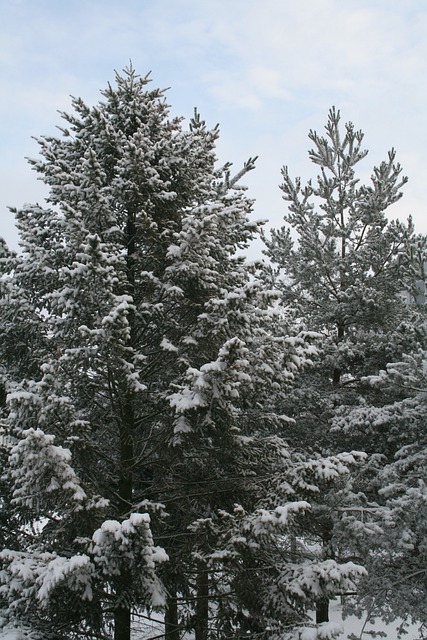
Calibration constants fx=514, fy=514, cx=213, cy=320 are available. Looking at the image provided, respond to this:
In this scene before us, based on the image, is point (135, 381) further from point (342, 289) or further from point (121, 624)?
point (342, 289)

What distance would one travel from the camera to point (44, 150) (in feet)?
26.3

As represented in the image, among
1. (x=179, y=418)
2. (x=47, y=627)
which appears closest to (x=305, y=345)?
(x=179, y=418)

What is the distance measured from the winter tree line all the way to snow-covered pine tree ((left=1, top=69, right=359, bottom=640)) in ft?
0.11

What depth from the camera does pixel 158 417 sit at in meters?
8.09

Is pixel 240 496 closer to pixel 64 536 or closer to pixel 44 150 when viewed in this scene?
pixel 64 536

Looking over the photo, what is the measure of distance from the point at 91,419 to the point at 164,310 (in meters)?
2.01

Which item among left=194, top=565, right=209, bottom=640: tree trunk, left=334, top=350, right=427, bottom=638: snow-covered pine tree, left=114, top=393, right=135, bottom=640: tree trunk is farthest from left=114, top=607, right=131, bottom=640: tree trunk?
left=334, top=350, right=427, bottom=638: snow-covered pine tree

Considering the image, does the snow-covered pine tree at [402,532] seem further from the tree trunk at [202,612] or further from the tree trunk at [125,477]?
the tree trunk at [125,477]

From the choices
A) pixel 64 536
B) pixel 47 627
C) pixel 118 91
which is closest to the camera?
pixel 47 627

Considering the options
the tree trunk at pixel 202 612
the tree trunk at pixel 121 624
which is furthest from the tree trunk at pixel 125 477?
the tree trunk at pixel 202 612

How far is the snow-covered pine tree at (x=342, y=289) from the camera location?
12.9 metres

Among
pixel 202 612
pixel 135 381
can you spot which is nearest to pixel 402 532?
pixel 202 612

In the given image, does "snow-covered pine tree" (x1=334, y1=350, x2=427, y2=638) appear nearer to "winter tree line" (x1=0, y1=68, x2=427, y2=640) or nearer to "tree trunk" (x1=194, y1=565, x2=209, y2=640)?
"winter tree line" (x1=0, y1=68, x2=427, y2=640)

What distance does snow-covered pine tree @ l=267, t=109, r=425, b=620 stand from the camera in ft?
42.3
